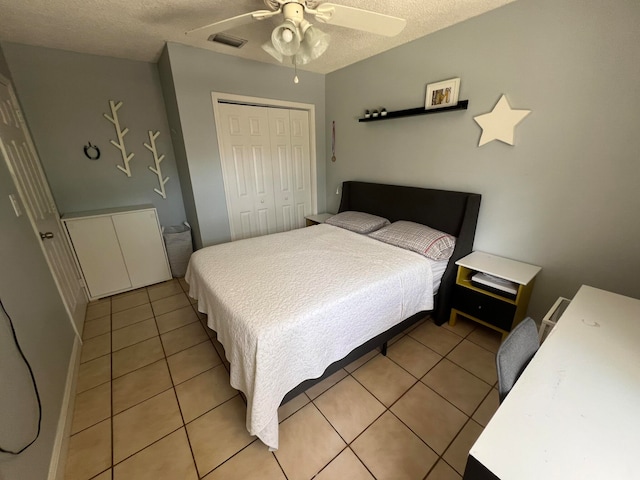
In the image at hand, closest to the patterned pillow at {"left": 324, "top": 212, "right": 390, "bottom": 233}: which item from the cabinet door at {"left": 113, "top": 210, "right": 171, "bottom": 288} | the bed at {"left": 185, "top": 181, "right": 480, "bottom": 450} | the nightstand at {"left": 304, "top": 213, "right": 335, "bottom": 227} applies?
the bed at {"left": 185, "top": 181, "right": 480, "bottom": 450}

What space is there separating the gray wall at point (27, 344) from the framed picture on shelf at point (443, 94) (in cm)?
312

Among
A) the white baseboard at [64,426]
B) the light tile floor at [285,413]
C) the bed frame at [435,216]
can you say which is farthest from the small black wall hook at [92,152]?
the bed frame at [435,216]

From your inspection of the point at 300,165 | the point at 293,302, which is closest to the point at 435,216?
the point at 293,302

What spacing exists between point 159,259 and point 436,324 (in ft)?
10.3

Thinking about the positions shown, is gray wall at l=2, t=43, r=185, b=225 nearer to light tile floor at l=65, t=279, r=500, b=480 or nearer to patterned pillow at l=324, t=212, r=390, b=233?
light tile floor at l=65, t=279, r=500, b=480

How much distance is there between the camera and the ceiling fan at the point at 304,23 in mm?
1419

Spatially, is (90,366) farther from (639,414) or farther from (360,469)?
(639,414)

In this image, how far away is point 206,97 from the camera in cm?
264

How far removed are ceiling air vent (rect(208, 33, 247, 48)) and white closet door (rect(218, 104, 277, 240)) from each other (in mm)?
598

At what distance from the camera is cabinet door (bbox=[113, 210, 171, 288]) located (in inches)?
110

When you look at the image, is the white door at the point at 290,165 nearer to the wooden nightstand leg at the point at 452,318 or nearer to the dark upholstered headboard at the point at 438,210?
the dark upholstered headboard at the point at 438,210

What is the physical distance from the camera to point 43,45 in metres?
2.33

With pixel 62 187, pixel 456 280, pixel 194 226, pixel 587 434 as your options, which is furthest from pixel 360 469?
pixel 62 187

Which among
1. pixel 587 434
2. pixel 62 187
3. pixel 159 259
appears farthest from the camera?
pixel 159 259
